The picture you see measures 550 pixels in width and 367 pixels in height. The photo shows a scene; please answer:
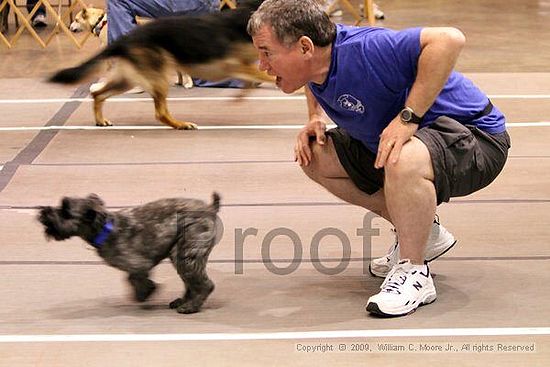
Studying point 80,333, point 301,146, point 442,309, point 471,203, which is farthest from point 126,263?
point 471,203

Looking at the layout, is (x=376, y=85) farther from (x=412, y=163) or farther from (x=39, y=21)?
(x=39, y=21)

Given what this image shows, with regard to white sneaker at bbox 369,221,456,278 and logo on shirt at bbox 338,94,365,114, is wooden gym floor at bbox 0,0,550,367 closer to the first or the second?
white sneaker at bbox 369,221,456,278

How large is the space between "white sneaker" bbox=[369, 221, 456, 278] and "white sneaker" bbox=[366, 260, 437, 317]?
0.18 m

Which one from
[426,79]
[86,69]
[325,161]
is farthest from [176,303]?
[86,69]

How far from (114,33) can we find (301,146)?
3.59 meters

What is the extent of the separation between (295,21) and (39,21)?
7008 mm

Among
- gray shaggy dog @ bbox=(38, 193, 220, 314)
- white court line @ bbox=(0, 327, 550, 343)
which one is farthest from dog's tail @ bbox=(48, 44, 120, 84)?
white court line @ bbox=(0, 327, 550, 343)

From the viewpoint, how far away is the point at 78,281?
3070 millimetres

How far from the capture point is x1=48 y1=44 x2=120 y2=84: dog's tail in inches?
204

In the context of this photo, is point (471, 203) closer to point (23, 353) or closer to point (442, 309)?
point (442, 309)

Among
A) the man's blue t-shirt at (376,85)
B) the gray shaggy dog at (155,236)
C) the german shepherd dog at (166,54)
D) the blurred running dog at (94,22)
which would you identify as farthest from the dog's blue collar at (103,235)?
the blurred running dog at (94,22)

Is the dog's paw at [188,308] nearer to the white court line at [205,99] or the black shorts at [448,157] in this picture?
the black shorts at [448,157]

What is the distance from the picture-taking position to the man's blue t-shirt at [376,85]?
269 centimetres

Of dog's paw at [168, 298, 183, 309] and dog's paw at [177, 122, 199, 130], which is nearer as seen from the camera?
dog's paw at [168, 298, 183, 309]
